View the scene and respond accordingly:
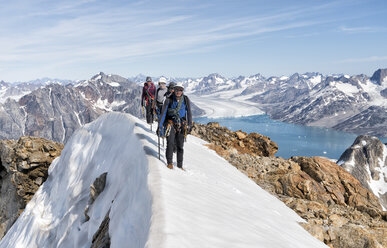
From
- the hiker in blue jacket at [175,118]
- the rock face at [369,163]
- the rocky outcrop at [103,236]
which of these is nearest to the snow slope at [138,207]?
the rocky outcrop at [103,236]

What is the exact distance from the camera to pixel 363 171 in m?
146

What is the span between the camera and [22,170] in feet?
78.4

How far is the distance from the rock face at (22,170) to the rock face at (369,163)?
5826 inches

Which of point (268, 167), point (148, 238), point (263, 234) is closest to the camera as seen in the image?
point (148, 238)

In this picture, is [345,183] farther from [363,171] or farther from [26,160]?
[363,171]

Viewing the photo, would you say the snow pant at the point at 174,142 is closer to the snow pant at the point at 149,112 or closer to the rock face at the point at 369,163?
the snow pant at the point at 149,112

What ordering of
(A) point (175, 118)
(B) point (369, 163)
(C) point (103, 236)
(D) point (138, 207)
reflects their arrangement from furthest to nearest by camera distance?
(B) point (369, 163)
(A) point (175, 118)
(C) point (103, 236)
(D) point (138, 207)

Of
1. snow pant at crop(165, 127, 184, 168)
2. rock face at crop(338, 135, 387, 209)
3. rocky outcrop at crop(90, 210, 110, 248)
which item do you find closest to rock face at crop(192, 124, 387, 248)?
snow pant at crop(165, 127, 184, 168)

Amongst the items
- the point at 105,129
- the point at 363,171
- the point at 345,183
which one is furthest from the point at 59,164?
the point at 363,171

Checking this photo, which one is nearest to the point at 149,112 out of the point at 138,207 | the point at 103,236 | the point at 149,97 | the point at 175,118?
the point at 149,97

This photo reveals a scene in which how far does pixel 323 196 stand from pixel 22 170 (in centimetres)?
2399

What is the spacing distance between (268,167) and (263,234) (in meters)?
14.9

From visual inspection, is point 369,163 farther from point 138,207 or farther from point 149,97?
point 138,207

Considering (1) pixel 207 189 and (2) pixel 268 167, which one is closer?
(1) pixel 207 189
